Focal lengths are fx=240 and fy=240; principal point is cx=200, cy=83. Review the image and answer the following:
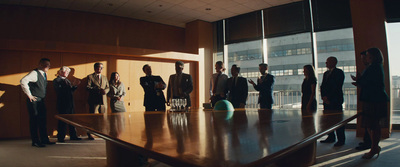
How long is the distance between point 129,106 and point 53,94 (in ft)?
5.74

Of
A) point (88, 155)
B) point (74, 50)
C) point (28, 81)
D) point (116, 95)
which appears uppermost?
point (74, 50)

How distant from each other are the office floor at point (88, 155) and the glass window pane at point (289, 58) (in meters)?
2.40

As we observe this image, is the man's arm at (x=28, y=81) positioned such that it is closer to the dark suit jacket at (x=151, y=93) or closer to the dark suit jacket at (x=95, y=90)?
the dark suit jacket at (x=95, y=90)

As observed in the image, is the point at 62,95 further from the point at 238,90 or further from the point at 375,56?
the point at 375,56

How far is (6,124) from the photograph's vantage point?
4816 millimetres

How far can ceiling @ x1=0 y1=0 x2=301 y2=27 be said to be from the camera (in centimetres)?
607

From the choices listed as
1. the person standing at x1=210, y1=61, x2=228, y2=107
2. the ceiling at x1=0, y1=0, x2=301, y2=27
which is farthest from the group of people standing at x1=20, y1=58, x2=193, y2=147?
the ceiling at x1=0, y1=0, x2=301, y2=27

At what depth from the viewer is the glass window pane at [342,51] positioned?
5.51 metres

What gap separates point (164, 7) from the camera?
655cm

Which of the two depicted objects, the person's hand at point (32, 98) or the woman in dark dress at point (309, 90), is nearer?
the woman in dark dress at point (309, 90)

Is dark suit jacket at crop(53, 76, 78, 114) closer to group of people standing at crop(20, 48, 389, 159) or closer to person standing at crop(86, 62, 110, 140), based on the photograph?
group of people standing at crop(20, 48, 389, 159)

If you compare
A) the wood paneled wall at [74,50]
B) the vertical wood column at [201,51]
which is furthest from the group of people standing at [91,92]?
the vertical wood column at [201,51]

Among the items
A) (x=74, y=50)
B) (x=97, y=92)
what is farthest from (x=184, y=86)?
(x=74, y=50)

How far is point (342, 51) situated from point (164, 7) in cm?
458
